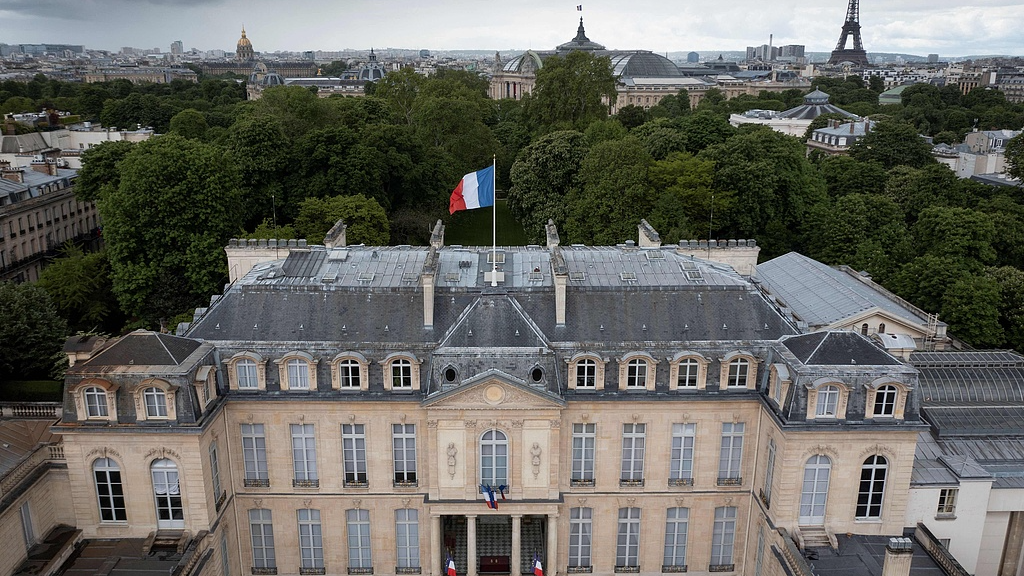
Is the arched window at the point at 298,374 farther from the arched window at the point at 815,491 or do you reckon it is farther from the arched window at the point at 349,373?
the arched window at the point at 815,491

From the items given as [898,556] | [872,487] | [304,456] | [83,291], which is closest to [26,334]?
[83,291]

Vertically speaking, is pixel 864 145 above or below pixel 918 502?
above

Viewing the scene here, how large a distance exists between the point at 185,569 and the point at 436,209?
6240 cm

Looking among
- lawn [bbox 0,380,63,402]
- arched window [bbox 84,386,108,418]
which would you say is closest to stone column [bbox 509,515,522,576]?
arched window [bbox 84,386,108,418]

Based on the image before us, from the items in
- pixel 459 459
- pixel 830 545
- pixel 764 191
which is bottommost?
pixel 830 545

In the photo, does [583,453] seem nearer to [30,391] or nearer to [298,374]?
[298,374]

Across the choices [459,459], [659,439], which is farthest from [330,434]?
[659,439]

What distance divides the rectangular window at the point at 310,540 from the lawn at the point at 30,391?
25316mm

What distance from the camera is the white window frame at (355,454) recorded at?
116 ft

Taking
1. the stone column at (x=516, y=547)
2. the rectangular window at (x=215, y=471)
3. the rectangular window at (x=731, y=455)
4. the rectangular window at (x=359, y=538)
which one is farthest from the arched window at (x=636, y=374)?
the rectangular window at (x=215, y=471)

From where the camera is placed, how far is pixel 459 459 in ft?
113

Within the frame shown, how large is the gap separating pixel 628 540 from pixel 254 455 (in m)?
18.5

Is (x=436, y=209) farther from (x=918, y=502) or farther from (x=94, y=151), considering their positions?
(x=918, y=502)

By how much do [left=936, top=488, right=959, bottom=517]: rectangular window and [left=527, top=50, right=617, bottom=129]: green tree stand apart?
79.0 metres
